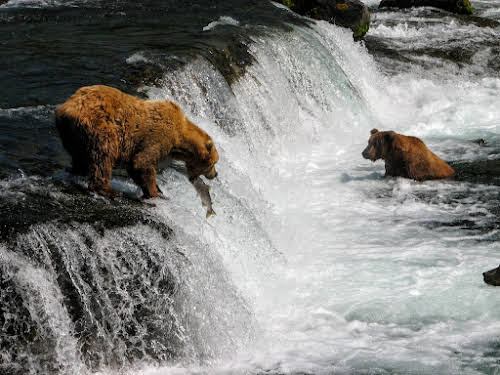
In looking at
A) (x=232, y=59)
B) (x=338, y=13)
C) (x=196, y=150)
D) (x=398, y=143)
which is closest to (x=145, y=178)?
(x=196, y=150)

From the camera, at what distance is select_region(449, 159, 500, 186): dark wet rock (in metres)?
8.88

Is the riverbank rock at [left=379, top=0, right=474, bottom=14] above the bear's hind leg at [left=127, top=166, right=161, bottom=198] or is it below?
above

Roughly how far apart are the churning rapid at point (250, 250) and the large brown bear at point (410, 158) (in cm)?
19

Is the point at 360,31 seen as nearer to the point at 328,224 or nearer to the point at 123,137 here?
the point at 328,224

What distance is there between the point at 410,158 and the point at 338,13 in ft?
26.1

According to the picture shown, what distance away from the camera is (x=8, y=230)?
434cm

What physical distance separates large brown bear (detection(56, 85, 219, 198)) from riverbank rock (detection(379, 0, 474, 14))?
15.2 metres

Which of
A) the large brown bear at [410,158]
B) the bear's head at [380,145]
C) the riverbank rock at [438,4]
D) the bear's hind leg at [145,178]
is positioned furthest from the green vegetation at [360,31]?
the bear's hind leg at [145,178]

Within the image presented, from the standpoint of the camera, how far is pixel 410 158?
8.77 meters

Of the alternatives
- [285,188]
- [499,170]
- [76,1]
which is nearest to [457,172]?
[499,170]

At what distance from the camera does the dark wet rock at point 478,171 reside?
8.88m

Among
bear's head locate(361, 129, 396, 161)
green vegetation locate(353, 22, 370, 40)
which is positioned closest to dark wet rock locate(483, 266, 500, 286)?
bear's head locate(361, 129, 396, 161)

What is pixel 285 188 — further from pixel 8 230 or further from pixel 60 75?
pixel 8 230

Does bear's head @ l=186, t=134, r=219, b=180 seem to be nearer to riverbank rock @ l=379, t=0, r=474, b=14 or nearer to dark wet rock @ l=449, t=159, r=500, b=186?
dark wet rock @ l=449, t=159, r=500, b=186
